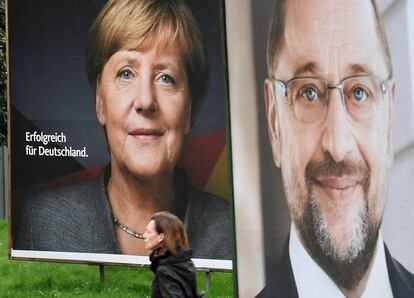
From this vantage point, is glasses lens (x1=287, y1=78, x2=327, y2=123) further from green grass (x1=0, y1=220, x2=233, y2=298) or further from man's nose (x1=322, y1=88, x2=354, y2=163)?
green grass (x1=0, y1=220, x2=233, y2=298)

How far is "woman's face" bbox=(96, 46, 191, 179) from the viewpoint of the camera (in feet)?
29.0

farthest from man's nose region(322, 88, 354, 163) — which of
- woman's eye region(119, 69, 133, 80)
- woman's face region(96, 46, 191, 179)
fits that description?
woman's eye region(119, 69, 133, 80)

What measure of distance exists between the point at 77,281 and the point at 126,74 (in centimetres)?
283

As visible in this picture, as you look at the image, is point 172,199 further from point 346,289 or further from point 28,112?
point 346,289

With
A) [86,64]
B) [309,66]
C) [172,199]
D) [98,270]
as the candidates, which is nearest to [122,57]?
[86,64]

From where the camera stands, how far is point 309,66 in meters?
5.79

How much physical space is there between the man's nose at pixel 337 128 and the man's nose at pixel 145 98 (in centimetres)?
339

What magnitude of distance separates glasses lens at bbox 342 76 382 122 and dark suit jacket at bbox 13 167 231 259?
3045mm

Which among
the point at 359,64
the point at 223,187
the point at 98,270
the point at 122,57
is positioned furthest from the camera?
the point at 98,270

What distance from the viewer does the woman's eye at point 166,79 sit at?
29.0 ft

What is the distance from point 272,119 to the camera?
596 centimetres

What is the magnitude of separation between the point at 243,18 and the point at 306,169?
40.0 inches

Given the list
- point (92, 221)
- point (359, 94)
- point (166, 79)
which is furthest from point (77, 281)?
point (359, 94)

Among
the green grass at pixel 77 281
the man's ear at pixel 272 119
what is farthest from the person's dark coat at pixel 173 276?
the green grass at pixel 77 281
